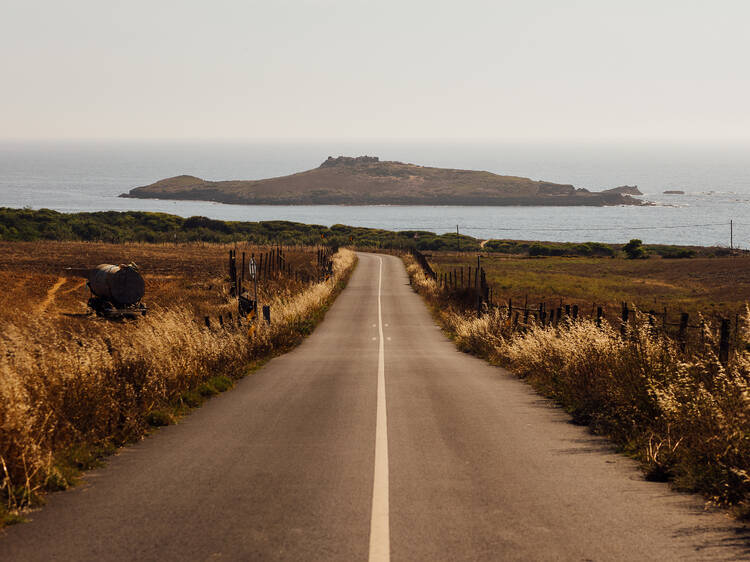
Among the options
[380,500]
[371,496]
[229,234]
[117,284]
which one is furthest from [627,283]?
[229,234]

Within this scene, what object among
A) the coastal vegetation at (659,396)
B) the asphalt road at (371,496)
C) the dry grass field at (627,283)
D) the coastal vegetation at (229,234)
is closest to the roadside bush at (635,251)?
the coastal vegetation at (229,234)

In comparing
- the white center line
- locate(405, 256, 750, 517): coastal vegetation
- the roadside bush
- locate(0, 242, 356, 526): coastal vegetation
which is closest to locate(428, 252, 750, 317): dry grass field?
the roadside bush

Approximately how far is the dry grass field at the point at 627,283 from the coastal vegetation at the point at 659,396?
3439 centimetres

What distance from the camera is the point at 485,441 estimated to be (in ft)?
31.2

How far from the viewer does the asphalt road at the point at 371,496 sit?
18.0 feet

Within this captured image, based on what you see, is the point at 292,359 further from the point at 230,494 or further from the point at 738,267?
the point at 738,267

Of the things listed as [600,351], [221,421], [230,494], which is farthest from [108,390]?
[600,351]

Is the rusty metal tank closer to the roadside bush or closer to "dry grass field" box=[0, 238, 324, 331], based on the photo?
"dry grass field" box=[0, 238, 324, 331]

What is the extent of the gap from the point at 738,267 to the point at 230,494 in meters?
88.8

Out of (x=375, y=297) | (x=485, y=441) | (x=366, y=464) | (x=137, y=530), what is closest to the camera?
(x=137, y=530)

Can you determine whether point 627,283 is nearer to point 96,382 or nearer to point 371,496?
point 96,382

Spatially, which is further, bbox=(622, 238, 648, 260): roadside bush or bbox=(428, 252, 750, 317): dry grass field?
bbox=(622, 238, 648, 260): roadside bush

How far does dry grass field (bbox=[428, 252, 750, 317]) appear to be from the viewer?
55.1 meters

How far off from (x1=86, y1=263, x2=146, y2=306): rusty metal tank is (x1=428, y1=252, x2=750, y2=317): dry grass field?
27.2 m
